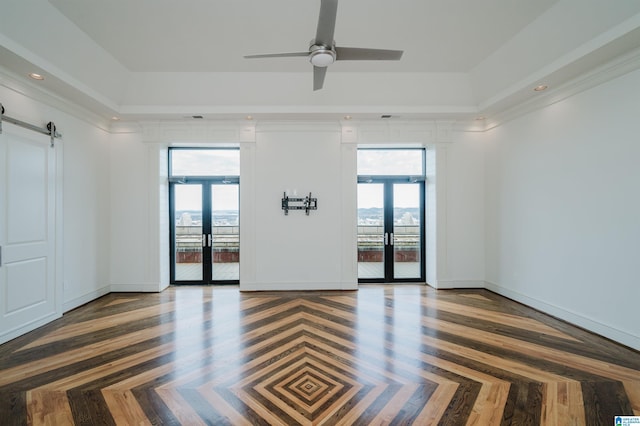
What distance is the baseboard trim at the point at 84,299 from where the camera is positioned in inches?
166

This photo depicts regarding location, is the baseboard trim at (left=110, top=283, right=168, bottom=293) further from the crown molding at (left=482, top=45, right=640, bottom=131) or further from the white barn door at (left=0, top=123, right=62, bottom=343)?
the crown molding at (left=482, top=45, right=640, bottom=131)

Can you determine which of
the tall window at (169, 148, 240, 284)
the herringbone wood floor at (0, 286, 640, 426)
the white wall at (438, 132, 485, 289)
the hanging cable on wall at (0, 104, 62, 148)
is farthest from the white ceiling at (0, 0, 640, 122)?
the herringbone wood floor at (0, 286, 640, 426)

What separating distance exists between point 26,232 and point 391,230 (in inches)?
223

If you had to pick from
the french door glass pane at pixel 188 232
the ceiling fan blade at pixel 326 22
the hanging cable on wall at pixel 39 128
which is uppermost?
the ceiling fan blade at pixel 326 22

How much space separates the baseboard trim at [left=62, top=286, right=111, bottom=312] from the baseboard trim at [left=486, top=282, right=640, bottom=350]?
6.99 m

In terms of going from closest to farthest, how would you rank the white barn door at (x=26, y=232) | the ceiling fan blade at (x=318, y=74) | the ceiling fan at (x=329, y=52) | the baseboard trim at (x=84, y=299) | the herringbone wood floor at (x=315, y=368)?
the herringbone wood floor at (x=315, y=368) < the ceiling fan at (x=329, y=52) < the ceiling fan blade at (x=318, y=74) < the white barn door at (x=26, y=232) < the baseboard trim at (x=84, y=299)

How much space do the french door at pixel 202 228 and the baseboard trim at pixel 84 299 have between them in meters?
1.09

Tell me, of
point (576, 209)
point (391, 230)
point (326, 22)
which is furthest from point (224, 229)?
point (576, 209)

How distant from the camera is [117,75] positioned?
4281 millimetres

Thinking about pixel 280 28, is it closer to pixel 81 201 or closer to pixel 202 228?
pixel 202 228

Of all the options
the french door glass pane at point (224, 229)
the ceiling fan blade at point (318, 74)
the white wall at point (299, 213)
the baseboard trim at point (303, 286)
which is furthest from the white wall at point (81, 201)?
the ceiling fan blade at point (318, 74)

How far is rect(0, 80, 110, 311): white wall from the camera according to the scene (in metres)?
4.10

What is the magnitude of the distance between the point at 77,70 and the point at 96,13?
95 cm

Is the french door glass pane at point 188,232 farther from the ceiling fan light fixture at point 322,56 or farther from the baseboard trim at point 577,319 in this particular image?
the baseboard trim at point 577,319
